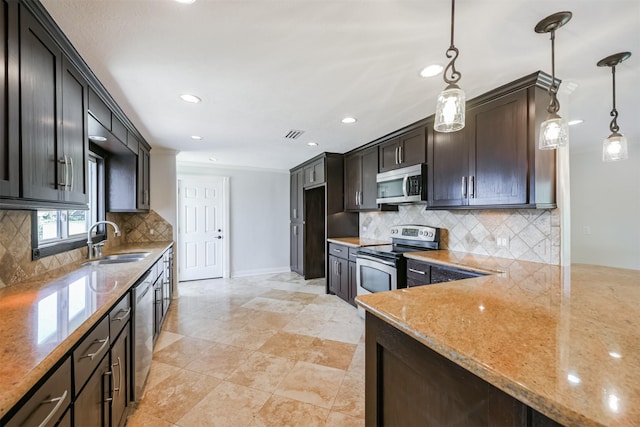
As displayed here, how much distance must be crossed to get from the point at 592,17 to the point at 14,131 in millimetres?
2705

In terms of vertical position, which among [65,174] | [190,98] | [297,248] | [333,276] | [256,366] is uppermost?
[190,98]

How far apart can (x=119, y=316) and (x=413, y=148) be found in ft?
9.73

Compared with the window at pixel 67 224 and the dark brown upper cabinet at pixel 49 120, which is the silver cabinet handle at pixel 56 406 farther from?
the window at pixel 67 224

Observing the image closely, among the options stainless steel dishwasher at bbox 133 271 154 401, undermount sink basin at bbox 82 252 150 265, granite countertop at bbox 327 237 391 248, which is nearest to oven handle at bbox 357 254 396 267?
granite countertop at bbox 327 237 391 248

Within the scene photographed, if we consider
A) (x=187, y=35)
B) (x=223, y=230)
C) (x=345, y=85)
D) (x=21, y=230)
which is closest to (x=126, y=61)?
(x=187, y=35)

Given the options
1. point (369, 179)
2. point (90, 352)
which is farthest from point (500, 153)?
point (90, 352)

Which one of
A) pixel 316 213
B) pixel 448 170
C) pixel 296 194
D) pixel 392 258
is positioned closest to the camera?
pixel 448 170

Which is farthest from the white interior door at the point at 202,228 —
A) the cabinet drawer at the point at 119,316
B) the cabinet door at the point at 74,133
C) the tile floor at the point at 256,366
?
the cabinet drawer at the point at 119,316

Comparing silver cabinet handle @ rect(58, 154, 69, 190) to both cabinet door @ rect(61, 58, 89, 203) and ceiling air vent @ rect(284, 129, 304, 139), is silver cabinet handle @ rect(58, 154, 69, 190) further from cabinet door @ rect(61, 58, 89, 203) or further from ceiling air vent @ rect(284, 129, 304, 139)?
ceiling air vent @ rect(284, 129, 304, 139)

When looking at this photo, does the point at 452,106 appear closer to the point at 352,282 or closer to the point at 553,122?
the point at 553,122

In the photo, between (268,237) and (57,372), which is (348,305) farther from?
(57,372)

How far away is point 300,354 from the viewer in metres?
2.55

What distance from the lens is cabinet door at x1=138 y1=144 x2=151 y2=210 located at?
348 cm

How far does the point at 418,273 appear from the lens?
264cm
